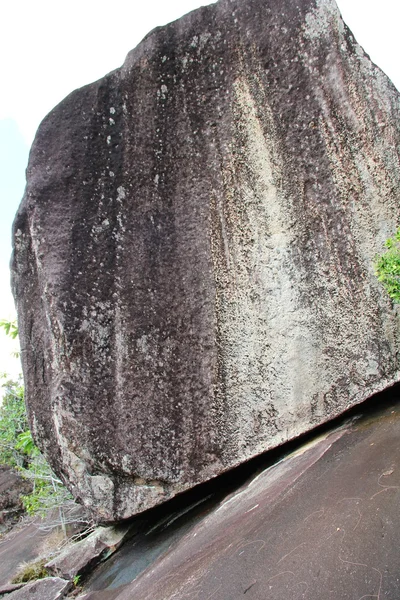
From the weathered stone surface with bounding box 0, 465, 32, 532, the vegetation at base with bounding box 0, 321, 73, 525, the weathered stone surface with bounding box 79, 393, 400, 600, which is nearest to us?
the weathered stone surface with bounding box 79, 393, 400, 600

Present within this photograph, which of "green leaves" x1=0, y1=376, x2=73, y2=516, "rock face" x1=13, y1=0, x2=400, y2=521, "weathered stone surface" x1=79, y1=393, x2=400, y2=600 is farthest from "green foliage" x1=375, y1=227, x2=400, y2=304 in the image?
"green leaves" x1=0, y1=376, x2=73, y2=516

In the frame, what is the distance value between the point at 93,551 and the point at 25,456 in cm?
830

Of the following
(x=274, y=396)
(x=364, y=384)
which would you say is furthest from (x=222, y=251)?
(x=364, y=384)

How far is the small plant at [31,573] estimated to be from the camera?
24.3 feet

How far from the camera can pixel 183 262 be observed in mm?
5469

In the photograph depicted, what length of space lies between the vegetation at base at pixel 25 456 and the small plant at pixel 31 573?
2.27 ft

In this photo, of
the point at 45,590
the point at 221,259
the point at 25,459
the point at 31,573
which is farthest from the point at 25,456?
Answer: the point at 221,259

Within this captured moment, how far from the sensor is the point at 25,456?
13.8 metres

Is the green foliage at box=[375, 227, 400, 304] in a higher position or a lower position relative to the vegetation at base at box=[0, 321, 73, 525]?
higher

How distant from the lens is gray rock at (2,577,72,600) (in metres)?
6.00

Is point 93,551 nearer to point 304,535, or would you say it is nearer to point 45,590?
point 45,590

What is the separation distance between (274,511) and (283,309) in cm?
201

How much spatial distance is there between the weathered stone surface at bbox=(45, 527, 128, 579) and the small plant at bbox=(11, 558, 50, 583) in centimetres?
103

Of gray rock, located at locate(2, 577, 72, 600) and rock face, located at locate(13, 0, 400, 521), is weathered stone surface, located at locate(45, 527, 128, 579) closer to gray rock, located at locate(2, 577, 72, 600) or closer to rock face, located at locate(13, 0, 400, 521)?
Answer: gray rock, located at locate(2, 577, 72, 600)
